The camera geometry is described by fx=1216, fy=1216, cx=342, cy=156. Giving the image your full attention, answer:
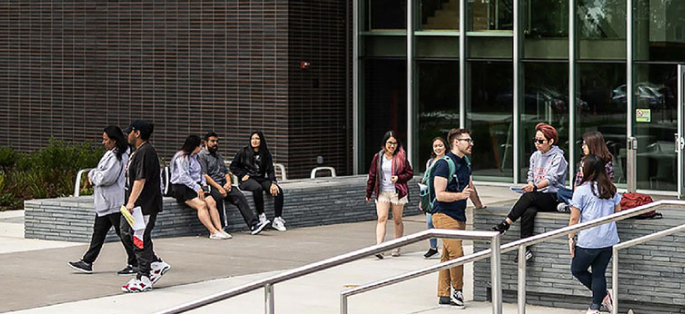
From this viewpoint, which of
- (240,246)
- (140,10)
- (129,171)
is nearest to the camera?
(129,171)

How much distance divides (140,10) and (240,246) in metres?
10.4

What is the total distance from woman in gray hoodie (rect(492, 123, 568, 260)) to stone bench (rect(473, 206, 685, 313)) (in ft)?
0.30

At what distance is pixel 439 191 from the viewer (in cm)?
1088

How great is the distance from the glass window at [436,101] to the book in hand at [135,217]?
1299 centimetres

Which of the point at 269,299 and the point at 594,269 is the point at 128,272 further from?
the point at 269,299

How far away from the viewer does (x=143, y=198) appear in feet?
39.3

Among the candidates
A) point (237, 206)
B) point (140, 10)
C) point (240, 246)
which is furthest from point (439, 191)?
point (140, 10)

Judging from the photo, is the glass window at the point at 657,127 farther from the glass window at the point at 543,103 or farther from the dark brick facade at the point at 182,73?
the dark brick facade at the point at 182,73

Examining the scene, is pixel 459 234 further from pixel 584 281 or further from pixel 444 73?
pixel 444 73

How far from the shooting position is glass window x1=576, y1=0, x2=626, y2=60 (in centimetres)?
2219

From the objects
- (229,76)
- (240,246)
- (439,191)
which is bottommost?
(240,246)

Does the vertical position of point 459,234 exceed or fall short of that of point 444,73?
it falls short

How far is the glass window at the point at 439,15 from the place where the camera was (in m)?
24.2

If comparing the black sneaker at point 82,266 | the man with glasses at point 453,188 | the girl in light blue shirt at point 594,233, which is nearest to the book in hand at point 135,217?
the black sneaker at point 82,266
